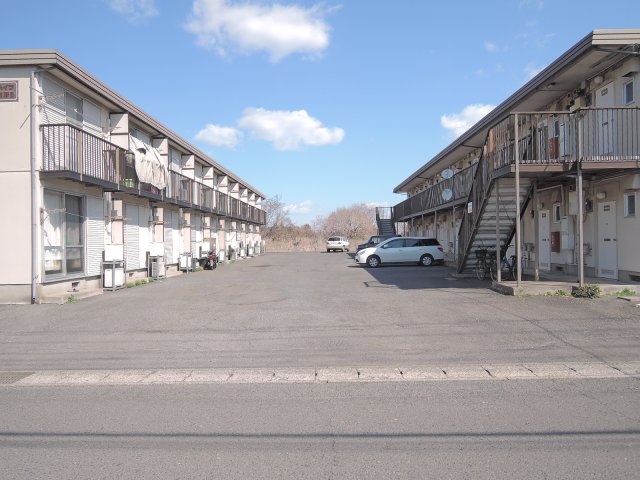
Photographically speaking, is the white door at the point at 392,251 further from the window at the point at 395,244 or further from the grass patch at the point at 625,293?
the grass patch at the point at 625,293

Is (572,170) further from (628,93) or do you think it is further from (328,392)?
(328,392)

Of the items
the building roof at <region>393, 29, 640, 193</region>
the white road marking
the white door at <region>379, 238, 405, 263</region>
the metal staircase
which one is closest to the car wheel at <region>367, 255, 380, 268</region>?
the white door at <region>379, 238, 405, 263</region>

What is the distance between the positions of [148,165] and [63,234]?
548cm

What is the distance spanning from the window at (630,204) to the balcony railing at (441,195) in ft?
26.7

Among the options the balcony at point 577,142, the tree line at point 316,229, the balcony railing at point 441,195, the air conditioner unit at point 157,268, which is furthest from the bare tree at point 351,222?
the balcony at point 577,142

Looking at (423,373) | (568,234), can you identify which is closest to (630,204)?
(568,234)

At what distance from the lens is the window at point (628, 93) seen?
44.4 feet

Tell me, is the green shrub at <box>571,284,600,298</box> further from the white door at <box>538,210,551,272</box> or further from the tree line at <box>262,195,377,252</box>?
the tree line at <box>262,195,377,252</box>

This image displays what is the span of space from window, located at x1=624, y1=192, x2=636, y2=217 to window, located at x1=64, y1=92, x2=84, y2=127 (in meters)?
15.8

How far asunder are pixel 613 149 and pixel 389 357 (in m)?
9.99

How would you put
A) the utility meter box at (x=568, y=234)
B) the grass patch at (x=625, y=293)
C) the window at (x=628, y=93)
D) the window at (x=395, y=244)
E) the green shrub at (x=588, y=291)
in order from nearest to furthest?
the grass patch at (x=625, y=293)
the green shrub at (x=588, y=291)
the window at (x=628, y=93)
the utility meter box at (x=568, y=234)
the window at (x=395, y=244)

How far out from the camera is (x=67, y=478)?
3877mm

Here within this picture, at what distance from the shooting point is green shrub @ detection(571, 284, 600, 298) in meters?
12.1

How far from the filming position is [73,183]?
51.5 ft
